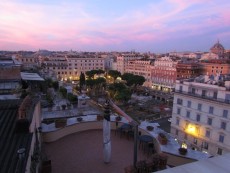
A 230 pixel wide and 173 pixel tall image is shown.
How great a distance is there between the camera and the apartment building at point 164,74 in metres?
76.9

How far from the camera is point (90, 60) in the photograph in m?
104

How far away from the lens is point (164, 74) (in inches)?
3140

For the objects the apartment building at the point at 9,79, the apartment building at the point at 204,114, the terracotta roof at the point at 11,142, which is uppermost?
the apartment building at the point at 9,79

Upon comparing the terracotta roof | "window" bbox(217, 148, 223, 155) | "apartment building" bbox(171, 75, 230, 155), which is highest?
the terracotta roof

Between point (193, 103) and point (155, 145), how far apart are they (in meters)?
20.6

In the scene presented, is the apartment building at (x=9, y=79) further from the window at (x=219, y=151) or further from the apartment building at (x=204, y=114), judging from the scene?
the window at (x=219, y=151)

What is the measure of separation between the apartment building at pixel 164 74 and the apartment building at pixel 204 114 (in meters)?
43.1

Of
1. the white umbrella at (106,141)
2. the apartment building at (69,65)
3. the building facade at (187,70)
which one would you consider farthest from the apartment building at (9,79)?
the apartment building at (69,65)

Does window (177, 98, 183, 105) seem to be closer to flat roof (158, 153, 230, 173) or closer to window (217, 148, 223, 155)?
window (217, 148, 223, 155)

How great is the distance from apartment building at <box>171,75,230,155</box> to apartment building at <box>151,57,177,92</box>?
43.1 m

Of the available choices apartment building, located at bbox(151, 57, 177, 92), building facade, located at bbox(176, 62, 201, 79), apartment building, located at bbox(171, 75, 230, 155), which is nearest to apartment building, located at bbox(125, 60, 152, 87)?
apartment building, located at bbox(151, 57, 177, 92)

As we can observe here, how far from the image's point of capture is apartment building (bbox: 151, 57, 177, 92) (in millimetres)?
76875

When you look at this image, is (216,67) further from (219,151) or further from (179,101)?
(219,151)

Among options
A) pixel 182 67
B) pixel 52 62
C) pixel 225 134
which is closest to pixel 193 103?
pixel 225 134
